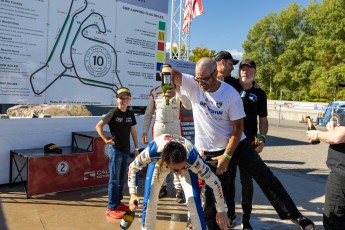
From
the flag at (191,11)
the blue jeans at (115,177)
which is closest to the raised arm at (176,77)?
the blue jeans at (115,177)

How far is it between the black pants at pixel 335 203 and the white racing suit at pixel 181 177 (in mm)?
957

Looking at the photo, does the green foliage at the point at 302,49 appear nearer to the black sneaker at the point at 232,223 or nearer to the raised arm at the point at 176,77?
the black sneaker at the point at 232,223

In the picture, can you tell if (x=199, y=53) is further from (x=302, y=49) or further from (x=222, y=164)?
(x=222, y=164)

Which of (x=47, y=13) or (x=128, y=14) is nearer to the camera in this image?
(x=47, y=13)

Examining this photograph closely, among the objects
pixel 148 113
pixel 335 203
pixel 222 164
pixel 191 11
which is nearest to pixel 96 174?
pixel 148 113

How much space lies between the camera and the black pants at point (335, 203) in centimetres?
308

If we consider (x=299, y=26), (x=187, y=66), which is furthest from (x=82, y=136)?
(x=299, y=26)

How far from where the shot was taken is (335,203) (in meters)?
3.11

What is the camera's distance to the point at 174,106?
513cm

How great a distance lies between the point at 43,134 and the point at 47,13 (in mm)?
2072

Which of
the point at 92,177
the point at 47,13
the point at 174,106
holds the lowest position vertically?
the point at 92,177

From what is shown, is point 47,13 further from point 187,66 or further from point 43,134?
point 187,66

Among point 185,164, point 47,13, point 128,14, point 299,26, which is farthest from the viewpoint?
point 299,26

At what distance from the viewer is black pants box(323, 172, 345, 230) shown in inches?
121
